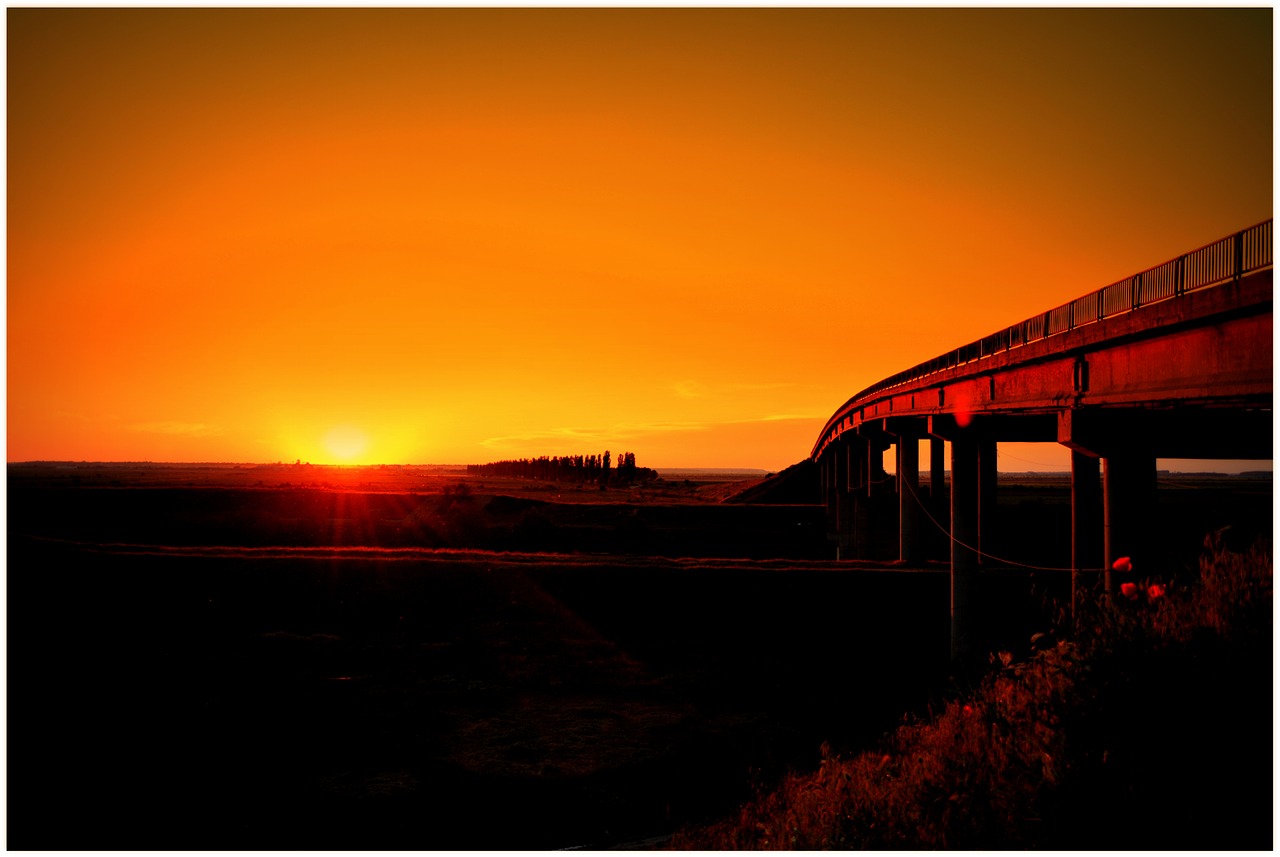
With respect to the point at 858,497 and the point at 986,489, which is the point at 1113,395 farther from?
the point at 858,497

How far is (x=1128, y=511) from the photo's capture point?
20047 mm

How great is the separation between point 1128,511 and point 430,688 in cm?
1824

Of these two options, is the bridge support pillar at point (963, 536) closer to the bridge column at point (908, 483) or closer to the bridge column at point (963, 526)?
the bridge column at point (963, 526)

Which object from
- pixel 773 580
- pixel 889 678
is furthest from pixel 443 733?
pixel 773 580

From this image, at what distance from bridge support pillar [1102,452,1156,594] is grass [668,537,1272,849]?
371 inches

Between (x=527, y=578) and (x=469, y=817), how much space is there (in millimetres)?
17646

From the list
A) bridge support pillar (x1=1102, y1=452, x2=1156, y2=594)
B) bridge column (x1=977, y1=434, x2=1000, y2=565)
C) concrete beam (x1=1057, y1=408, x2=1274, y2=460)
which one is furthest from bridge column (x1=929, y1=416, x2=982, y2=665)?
bridge support pillar (x1=1102, y1=452, x2=1156, y2=594)

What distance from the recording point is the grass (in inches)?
340

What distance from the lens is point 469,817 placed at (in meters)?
16.3

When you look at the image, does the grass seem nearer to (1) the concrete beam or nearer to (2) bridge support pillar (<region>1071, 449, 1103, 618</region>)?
(1) the concrete beam

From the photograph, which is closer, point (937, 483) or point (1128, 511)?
point (1128, 511)

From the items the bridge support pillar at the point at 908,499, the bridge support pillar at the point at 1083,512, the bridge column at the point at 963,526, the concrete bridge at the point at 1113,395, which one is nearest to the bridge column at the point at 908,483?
the bridge support pillar at the point at 908,499

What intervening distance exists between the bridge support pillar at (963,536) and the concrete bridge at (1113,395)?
1.9 inches

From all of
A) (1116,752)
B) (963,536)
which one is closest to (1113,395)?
(1116,752)
